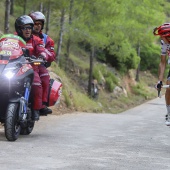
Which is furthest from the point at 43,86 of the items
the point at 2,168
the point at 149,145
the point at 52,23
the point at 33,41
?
the point at 52,23

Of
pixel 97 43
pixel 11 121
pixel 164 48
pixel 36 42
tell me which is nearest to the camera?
pixel 11 121

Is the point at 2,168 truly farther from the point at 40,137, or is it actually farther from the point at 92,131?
the point at 92,131

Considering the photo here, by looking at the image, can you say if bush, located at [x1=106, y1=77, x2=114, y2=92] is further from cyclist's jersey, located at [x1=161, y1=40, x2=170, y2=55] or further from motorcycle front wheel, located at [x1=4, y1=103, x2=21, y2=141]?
motorcycle front wheel, located at [x1=4, y1=103, x2=21, y2=141]

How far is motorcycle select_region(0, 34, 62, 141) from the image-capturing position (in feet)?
25.6

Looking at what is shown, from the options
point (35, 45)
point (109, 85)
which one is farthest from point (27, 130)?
point (109, 85)

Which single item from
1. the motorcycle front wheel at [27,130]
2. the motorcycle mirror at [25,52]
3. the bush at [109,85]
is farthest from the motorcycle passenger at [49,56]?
the bush at [109,85]

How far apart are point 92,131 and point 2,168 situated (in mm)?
4996

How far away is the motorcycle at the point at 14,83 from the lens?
781 centimetres

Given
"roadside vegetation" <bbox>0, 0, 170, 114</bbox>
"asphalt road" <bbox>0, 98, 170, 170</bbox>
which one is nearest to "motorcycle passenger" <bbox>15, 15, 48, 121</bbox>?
"asphalt road" <bbox>0, 98, 170, 170</bbox>

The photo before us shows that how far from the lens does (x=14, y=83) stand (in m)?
7.88

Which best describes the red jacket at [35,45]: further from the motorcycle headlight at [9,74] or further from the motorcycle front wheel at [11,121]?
the motorcycle front wheel at [11,121]

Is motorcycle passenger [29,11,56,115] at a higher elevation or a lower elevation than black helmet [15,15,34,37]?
lower

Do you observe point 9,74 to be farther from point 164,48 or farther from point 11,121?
point 164,48

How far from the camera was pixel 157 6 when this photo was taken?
40.6 m
